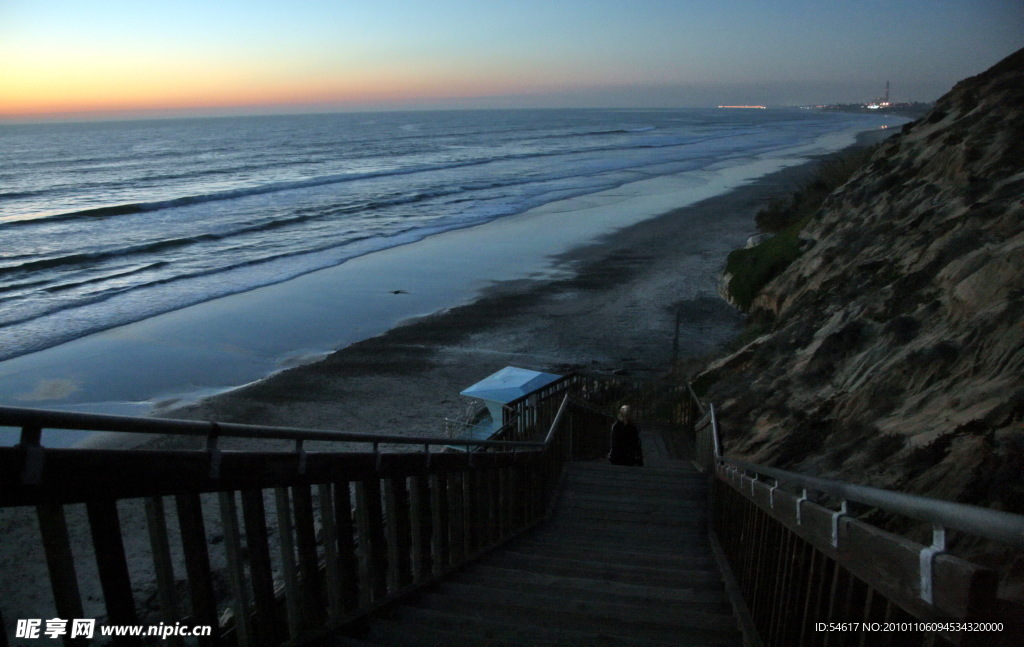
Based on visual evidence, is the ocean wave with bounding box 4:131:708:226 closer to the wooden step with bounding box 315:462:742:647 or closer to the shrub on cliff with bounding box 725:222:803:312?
the shrub on cliff with bounding box 725:222:803:312

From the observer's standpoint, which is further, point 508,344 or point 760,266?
point 760,266

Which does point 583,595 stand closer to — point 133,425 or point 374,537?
point 374,537

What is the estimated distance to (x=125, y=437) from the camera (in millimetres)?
14844

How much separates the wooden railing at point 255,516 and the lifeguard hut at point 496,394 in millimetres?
8137

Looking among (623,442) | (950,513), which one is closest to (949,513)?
(950,513)

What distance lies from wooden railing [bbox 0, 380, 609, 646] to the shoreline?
373 inches

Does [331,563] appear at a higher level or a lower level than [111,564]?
lower

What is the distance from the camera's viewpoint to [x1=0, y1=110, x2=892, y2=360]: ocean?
26.3 metres

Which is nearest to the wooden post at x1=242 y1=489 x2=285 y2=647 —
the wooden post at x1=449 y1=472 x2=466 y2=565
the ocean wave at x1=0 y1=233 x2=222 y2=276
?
the wooden post at x1=449 y1=472 x2=466 y2=565

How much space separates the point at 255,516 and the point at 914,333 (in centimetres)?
861

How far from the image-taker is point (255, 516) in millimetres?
2963

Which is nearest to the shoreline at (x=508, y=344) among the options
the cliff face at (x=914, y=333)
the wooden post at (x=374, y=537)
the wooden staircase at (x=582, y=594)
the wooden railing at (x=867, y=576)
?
the cliff face at (x=914, y=333)

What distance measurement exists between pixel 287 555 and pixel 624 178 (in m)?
59.8

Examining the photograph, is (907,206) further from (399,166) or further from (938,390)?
(399,166)
